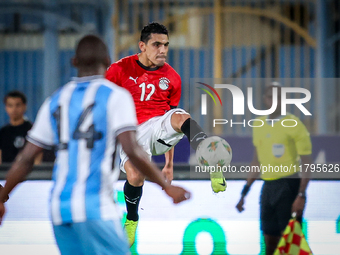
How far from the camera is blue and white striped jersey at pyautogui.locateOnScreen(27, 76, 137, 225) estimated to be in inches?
68.3

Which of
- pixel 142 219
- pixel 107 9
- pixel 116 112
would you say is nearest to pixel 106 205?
pixel 116 112

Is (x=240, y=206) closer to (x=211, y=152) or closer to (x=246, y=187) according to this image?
(x=246, y=187)

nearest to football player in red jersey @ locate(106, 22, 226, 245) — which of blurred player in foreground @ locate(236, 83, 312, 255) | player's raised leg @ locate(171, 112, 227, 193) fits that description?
player's raised leg @ locate(171, 112, 227, 193)

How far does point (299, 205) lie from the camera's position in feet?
11.7

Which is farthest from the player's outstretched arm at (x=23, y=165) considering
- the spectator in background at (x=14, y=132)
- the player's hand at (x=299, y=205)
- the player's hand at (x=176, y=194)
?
the spectator in background at (x=14, y=132)

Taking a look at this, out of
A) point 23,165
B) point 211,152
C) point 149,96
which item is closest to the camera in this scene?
point 23,165

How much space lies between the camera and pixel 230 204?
3.60 metres

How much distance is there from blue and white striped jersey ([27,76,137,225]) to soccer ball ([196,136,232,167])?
1.22m

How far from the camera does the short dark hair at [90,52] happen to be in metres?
1.81

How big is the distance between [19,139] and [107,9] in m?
4.13

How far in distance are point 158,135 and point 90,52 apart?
166 centimetres

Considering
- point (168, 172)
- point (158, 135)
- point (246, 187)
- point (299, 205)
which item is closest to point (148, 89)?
point (158, 135)

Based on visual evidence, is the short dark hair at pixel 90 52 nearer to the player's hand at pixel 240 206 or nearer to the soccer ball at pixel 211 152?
the soccer ball at pixel 211 152

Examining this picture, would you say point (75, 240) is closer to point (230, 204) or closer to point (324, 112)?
point (230, 204)
